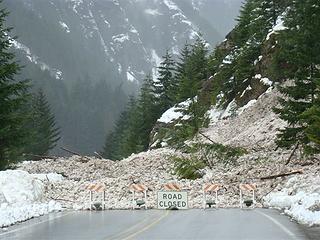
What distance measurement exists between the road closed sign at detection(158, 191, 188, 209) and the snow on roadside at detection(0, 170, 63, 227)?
4.17m

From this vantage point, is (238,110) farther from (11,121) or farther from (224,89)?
(11,121)

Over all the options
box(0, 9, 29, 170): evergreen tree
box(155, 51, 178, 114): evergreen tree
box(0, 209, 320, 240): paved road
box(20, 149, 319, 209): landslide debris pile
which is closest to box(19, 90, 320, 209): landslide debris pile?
box(20, 149, 319, 209): landslide debris pile

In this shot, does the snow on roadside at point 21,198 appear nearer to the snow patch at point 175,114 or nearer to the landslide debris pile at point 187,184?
the landslide debris pile at point 187,184

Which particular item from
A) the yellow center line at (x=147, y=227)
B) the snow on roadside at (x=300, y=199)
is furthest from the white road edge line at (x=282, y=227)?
the yellow center line at (x=147, y=227)

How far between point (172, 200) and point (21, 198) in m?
5.88

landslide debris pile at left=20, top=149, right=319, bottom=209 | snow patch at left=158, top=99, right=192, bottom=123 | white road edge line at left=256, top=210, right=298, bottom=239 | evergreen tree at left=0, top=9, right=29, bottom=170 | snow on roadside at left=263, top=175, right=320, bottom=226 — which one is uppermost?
snow patch at left=158, top=99, right=192, bottom=123

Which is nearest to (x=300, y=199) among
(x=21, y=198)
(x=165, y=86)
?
(x=21, y=198)

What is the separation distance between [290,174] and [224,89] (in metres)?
33.2

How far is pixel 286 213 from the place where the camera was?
17828 millimetres

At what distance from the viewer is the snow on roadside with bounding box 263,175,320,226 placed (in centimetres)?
1499

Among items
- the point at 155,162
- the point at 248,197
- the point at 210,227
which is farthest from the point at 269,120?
the point at 210,227

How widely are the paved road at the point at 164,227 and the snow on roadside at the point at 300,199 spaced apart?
0.42 meters

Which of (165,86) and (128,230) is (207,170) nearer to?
(128,230)

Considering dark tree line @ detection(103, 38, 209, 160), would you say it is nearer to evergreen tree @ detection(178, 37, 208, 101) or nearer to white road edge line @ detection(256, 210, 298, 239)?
evergreen tree @ detection(178, 37, 208, 101)
